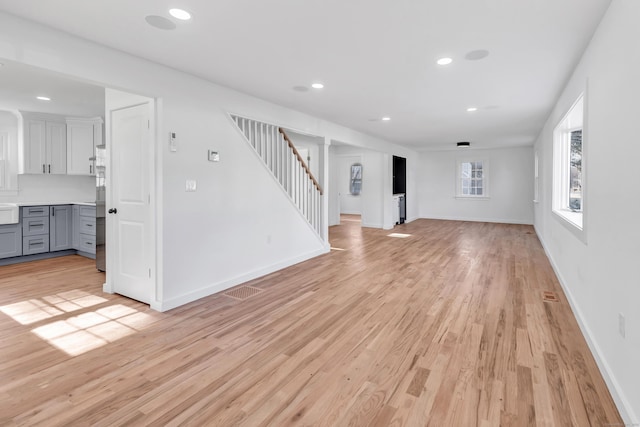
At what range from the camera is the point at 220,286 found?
154 inches

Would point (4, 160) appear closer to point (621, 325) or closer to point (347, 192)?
point (621, 325)

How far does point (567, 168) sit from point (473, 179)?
22.0 ft

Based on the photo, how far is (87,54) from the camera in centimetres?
268

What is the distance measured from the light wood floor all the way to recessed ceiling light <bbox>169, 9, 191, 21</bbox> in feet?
7.92

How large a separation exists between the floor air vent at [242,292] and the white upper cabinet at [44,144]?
4434 millimetres

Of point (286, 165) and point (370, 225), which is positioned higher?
point (286, 165)

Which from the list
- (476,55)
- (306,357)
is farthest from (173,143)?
(476,55)

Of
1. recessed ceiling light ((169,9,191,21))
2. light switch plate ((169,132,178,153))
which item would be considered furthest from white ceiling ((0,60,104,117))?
recessed ceiling light ((169,9,191,21))

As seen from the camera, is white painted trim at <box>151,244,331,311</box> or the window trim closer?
white painted trim at <box>151,244,331,311</box>

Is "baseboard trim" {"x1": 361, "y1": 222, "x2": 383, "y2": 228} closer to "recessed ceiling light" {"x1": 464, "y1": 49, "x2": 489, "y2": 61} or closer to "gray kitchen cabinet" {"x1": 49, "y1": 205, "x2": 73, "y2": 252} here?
"recessed ceiling light" {"x1": 464, "y1": 49, "x2": 489, "y2": 61}

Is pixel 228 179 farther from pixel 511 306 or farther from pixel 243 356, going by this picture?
pixel 511 306

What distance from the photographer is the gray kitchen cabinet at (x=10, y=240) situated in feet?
16.6

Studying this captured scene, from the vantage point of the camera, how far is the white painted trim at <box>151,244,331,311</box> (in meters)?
3.34

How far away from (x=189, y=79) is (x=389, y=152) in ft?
21.0
